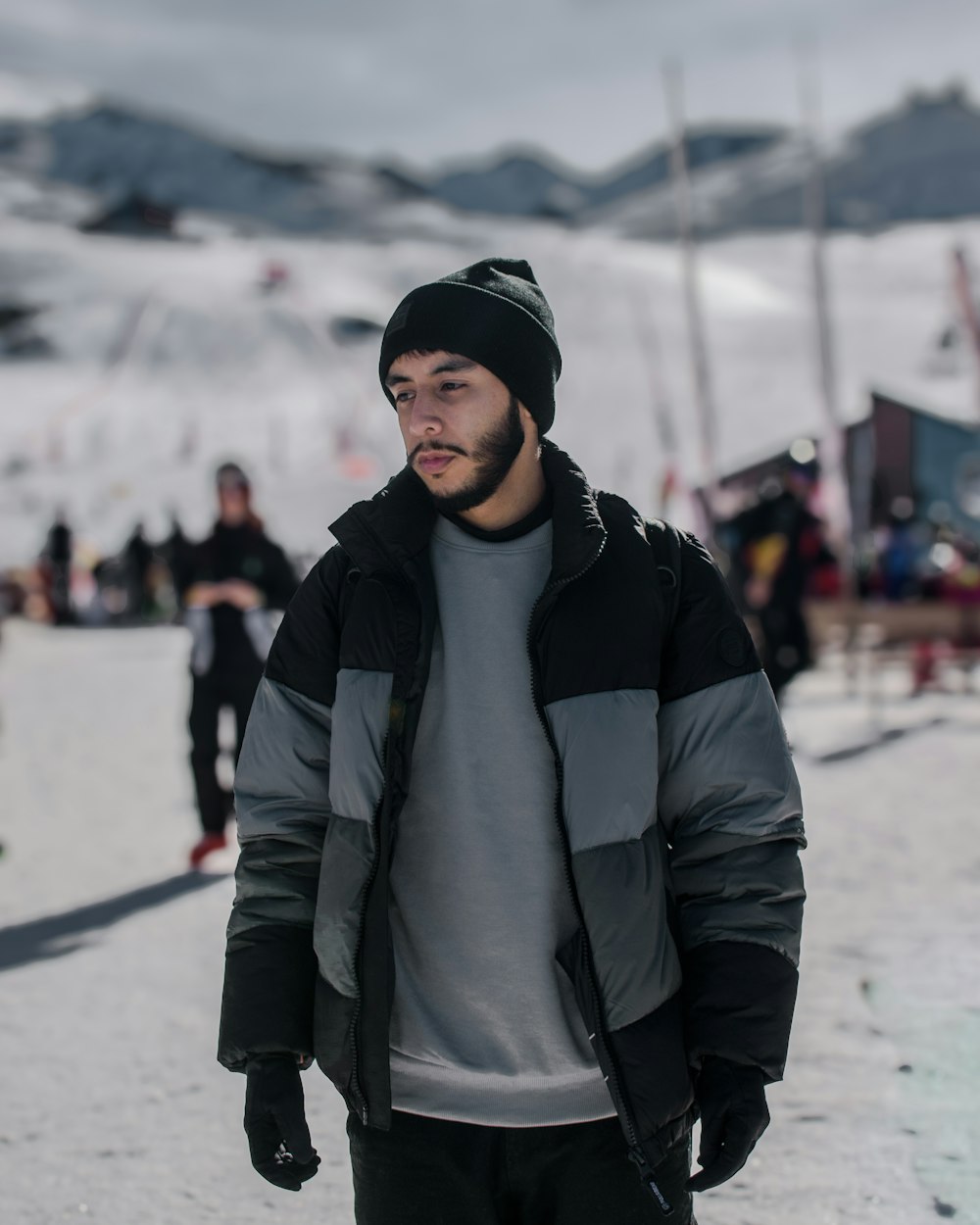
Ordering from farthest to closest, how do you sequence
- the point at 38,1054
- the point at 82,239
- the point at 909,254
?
the point at 82,239, the point at 909,254, the point at 38,1054

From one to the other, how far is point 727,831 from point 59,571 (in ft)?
91.1

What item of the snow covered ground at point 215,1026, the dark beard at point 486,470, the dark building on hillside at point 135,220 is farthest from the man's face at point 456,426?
the dark building on hillside at point 135,220

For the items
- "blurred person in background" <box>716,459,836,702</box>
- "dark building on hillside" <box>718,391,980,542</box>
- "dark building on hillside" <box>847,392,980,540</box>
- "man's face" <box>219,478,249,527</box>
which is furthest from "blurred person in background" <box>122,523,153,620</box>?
"man's face" <box>219,478,249,527</box>

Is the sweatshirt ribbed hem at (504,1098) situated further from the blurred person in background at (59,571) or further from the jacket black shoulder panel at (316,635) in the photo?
the blurred person in background at (59,571)

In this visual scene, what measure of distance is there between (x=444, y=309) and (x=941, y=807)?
6.26 m

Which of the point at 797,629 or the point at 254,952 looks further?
the point at 797,629

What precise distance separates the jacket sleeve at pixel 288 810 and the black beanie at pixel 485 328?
0.34 metres

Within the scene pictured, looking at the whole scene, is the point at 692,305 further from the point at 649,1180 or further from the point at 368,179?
the point at 368,179

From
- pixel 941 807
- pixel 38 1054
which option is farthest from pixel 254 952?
pixel 941 807

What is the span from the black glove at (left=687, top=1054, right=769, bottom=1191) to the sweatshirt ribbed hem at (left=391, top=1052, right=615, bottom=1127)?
136 millimetres

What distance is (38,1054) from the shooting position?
4.06 meters

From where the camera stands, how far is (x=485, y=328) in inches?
81.6

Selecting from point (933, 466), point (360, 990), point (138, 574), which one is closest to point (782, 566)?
point (360, 990)

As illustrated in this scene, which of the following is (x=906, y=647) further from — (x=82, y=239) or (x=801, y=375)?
(x=82, y=239)
